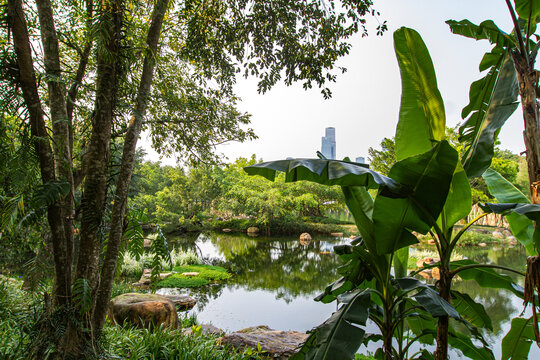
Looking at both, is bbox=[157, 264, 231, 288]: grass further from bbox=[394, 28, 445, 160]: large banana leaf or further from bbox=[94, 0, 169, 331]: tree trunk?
bbox=[394, 28, 445, 160]: large banana leaf

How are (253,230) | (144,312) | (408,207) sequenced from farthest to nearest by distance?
(253,230)
(144,312)
(408,207)

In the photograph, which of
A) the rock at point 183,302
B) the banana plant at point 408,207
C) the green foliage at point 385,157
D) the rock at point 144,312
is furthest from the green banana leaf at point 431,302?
the green foliage at point 385,157

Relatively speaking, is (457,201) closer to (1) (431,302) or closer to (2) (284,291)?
(1) (431,302)

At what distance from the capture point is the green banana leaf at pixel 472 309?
64.0 inches

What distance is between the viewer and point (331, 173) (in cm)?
120

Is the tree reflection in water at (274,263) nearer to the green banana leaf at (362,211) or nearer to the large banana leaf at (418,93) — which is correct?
the green banana leaf at (362,211)

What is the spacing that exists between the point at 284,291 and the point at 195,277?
7.34 ft

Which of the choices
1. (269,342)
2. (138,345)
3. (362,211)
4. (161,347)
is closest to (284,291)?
(269,342)

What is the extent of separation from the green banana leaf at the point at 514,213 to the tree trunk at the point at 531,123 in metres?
0.30

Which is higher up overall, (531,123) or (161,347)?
(531,123)

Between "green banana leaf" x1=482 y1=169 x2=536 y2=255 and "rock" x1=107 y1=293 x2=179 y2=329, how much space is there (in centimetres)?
357

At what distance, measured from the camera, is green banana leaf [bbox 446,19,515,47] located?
1.58 metres

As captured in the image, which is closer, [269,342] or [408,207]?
[408,207]

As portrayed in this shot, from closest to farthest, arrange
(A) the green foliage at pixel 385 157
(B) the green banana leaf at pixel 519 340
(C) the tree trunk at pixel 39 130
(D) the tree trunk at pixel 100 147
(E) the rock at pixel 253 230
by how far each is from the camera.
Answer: (C) the tree trunk at pixel 39 130, (D) the tree trunk at pixel 100 147, (B) the green banana leaf at pixel 519 340, (A) the green foliage at pixel 385 157, (E) the rock at pixel 253 230
